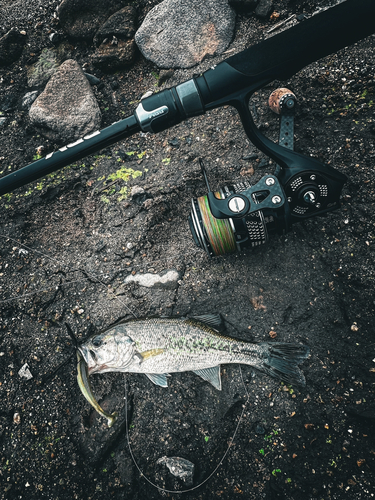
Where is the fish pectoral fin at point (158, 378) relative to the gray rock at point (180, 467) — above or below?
above

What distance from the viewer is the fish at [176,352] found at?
103 inches

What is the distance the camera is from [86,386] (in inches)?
97.0

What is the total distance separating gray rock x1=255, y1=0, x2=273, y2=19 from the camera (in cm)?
353

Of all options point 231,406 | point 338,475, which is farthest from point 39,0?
point 338,475

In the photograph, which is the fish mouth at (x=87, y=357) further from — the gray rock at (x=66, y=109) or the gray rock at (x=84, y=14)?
the gray rock at (x=84, y=14)

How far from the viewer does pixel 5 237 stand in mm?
3344

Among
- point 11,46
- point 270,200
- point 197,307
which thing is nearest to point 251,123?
point 270,200

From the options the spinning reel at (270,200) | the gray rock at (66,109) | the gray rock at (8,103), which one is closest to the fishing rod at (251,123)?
the spinning reel at (270,200)

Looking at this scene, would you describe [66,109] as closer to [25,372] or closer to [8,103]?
[8,103]

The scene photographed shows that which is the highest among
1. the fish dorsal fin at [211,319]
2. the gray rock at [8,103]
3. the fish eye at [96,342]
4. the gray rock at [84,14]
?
the gray rock at [84,14]

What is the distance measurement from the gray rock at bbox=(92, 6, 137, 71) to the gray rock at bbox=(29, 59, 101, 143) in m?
0.43

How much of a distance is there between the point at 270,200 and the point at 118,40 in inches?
112

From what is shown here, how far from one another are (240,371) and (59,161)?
2.26m

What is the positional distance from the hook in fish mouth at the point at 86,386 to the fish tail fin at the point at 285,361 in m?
1.24
